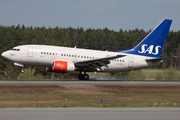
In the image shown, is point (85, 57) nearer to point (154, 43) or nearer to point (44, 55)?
point (44, 55)

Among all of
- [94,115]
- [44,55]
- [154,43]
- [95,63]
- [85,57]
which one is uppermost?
[154,43]

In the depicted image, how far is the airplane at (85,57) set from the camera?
36.3m

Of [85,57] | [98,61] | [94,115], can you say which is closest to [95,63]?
[98,61]

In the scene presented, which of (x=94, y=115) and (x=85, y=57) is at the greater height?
(x=85, y=57)

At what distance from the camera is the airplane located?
36312mm

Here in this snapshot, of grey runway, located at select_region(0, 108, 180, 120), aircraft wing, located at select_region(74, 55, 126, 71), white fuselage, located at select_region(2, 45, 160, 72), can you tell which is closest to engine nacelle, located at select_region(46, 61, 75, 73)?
aircraft wing, located at select_region(74, 55, 126, 71)

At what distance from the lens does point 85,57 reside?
125 feet

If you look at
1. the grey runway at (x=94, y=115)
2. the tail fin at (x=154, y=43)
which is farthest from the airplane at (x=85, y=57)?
the grey runway at (x=94, y=115)

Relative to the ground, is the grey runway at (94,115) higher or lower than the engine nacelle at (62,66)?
lower

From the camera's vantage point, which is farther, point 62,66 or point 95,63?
point 95,63

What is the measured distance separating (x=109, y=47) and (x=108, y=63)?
12214 centimetres

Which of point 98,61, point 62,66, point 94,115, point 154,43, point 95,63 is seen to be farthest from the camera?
point 154,43

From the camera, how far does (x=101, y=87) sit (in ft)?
99.6

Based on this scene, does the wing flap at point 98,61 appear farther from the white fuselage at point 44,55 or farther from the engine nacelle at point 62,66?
the white fuselage at point 44,55
